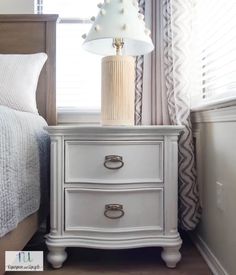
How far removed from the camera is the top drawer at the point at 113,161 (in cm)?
134

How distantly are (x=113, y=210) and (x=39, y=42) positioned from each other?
3.62 ft

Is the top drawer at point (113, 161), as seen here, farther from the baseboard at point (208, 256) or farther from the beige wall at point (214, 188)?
the baseboard at point (208, 256)

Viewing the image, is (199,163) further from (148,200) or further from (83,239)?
(83,239)

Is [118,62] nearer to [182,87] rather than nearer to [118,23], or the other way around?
[118,23]

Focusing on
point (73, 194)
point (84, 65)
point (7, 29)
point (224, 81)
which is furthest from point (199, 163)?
point (7, 29)

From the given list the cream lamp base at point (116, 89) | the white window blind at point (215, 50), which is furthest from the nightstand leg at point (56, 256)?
the white window blind at point (215, 50)

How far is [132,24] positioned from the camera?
1.42 meters

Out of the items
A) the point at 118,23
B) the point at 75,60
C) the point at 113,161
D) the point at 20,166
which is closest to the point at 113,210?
the point at 113,161

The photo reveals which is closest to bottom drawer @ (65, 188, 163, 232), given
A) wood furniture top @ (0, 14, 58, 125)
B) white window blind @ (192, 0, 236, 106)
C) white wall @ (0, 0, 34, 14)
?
white window blind @ (192, 0, 236, 106)

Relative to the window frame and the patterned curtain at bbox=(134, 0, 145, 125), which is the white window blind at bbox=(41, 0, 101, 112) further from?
the patterned curtain at bbox=(134, 0, 145, 125)

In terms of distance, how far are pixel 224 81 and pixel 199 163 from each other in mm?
450

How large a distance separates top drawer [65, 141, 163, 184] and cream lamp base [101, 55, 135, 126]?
0.15m

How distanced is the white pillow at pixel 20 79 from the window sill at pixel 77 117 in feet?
0.80

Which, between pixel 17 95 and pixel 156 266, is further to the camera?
pixel 17 95
